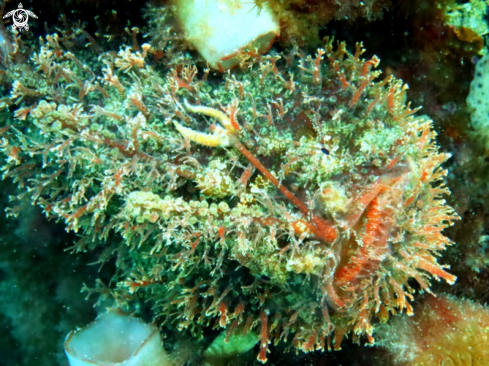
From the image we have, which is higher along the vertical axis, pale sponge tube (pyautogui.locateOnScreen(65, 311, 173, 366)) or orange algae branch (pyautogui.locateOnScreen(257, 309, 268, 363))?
pale sponge tube (pyautogui.locateOnScreen(65, 311, 173, 366))

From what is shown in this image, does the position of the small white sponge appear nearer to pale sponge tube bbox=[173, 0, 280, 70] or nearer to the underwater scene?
the underwater scene

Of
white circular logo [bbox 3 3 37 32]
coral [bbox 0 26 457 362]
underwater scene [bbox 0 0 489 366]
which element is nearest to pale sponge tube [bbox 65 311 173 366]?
underwater scene [bbox 0 0 489 366]

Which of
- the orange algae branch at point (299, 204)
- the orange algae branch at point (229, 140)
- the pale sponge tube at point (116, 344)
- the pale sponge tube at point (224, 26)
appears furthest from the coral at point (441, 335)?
the pale sponge tube at point (224, 26)

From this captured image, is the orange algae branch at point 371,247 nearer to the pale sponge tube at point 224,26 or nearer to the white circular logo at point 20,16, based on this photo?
the pale sponge tube at point 224,26

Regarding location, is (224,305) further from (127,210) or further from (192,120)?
(192,120)

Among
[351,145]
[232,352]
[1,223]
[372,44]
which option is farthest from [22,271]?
[372,44]

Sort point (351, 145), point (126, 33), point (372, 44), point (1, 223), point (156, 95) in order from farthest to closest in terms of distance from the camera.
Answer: point (1, 223)
point (372, 44)
point (126, 33)
point (156, 95)
point (351, 145)
